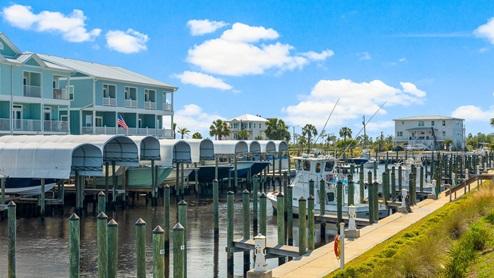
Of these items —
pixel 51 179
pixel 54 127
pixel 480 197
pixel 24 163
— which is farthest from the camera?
pixel 54 127

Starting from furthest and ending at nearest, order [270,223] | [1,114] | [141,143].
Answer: [1,114]
[141,143]
[270,223]

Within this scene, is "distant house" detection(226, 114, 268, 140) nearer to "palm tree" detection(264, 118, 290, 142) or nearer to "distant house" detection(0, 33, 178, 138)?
"palm tree" detection(264, 118, 290, 142)

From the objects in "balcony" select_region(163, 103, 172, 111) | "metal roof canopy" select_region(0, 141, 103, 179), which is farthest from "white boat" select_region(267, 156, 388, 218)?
"balcony" select_region(163, 103, 172, 111)

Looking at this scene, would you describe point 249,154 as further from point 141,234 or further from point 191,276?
point 141,234

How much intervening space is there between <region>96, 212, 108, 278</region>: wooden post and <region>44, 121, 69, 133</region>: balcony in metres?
36.1

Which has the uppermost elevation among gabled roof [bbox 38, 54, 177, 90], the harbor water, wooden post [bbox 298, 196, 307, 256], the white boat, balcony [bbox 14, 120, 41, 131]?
gabled roof [bbox 38, 54, 177, 90]

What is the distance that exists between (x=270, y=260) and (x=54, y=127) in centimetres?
3253

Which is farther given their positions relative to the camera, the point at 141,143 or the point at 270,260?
the point at 141,143

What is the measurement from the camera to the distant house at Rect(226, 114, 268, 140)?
119000 mm

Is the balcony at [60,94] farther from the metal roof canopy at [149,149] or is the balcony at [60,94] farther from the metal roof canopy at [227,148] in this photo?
the metal roof canopy at [227,148]

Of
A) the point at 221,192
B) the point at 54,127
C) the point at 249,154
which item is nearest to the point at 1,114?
the point at 54,127

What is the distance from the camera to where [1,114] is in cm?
4719

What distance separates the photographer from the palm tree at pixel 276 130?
112312mm

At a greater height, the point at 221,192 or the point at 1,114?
the point at 1,114
